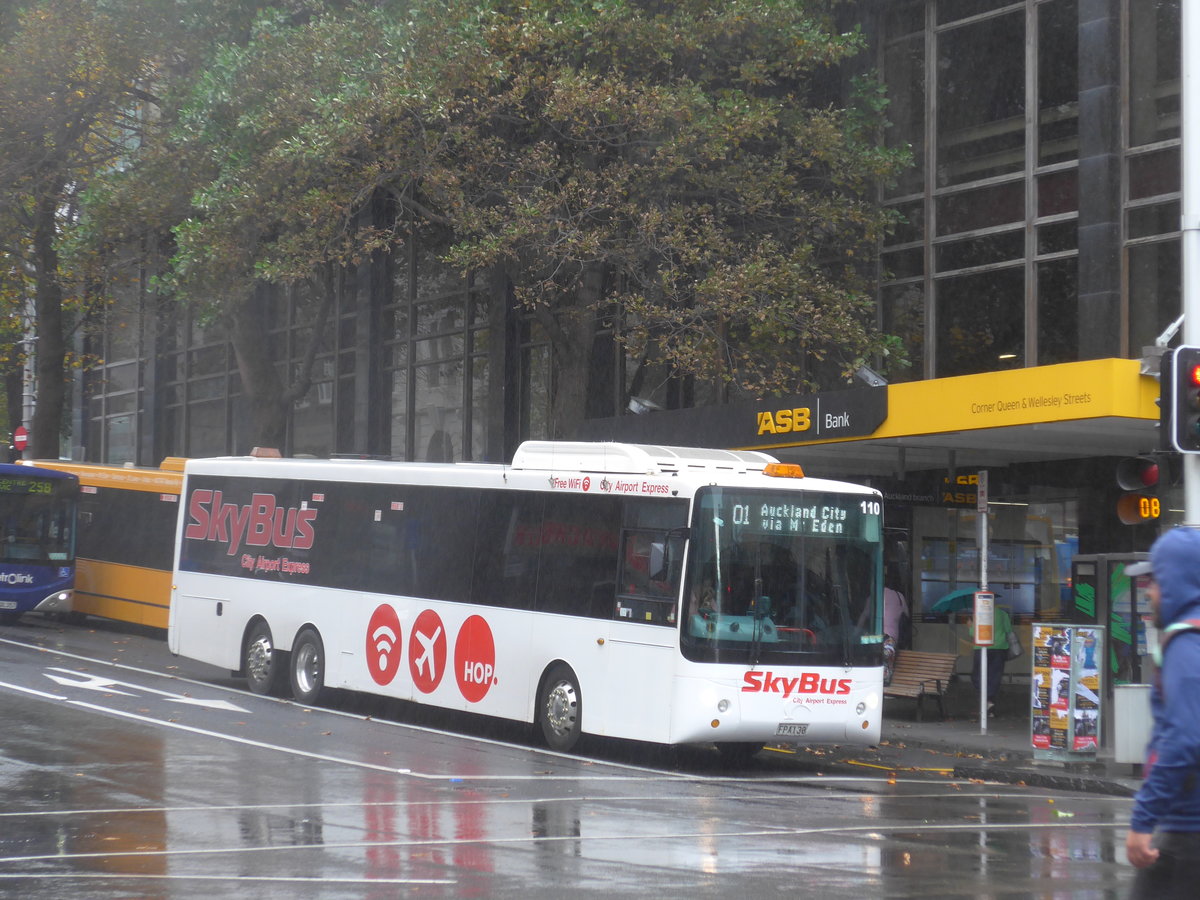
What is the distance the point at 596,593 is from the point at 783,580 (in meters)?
1.99

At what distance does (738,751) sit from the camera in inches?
607

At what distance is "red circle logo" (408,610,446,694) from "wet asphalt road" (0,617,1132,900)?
59 centimetres

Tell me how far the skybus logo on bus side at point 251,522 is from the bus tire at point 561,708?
4.94 meters

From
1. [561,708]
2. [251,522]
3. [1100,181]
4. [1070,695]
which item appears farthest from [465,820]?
[1100,181]

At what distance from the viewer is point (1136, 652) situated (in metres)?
15.6

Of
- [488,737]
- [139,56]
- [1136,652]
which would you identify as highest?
[139,56]

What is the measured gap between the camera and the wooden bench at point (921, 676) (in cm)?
1909

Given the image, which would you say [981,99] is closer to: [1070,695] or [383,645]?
[1070,695]

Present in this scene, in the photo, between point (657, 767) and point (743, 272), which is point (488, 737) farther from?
point (743, 272)

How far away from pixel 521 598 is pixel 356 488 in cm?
363

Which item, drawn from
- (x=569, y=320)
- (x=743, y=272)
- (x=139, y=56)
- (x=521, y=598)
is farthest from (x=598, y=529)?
(x=139, y=56)

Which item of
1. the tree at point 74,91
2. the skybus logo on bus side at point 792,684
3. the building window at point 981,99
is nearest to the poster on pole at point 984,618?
the skybus logo on bus side at point 792,684

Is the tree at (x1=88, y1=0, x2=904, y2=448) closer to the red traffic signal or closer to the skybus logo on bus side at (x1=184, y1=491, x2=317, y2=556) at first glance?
the skybus logo on bus side at (x1=184, y1=491, x2=317, y2=556)

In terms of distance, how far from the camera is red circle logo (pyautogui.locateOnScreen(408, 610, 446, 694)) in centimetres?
1697
